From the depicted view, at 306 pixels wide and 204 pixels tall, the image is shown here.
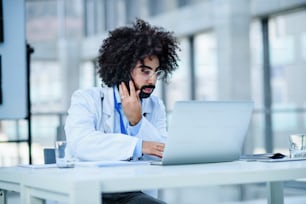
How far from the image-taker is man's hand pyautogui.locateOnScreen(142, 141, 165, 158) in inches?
85.6

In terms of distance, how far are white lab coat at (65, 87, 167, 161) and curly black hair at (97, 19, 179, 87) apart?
3.6 inches

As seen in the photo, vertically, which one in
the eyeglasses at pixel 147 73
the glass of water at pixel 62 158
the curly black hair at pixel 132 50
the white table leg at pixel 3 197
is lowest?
the white table leg at pixel 3 197

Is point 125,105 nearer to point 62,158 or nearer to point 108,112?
point 108,112

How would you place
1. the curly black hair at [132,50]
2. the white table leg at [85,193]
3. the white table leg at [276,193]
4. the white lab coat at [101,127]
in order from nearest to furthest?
the white table leg at [85,193]
the white lab coat at [101,127]
the white table leg at [276,193]
the curly black hair at [132,50]

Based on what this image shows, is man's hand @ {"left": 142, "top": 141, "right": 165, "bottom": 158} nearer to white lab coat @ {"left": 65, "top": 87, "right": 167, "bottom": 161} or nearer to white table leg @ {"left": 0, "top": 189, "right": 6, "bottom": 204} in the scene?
white lab coat @ {"left": 65, "top": 87, "right": 167, "bottom": 161}

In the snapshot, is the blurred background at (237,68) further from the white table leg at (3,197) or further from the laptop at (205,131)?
the laptop at (205,131)

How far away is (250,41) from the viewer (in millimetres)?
8523

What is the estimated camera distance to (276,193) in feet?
7.61

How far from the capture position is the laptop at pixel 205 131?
1897 millimetres

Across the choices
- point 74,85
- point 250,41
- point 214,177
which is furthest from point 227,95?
point 214,177

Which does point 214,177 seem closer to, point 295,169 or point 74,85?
point 295,169

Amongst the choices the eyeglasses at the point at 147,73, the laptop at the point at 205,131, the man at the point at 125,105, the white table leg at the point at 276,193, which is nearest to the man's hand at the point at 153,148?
the man at the point at 125,105

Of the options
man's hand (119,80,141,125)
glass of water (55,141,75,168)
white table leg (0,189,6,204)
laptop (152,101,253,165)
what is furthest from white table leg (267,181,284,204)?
white table leg (0,189,6,204)

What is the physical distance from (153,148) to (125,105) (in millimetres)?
268
